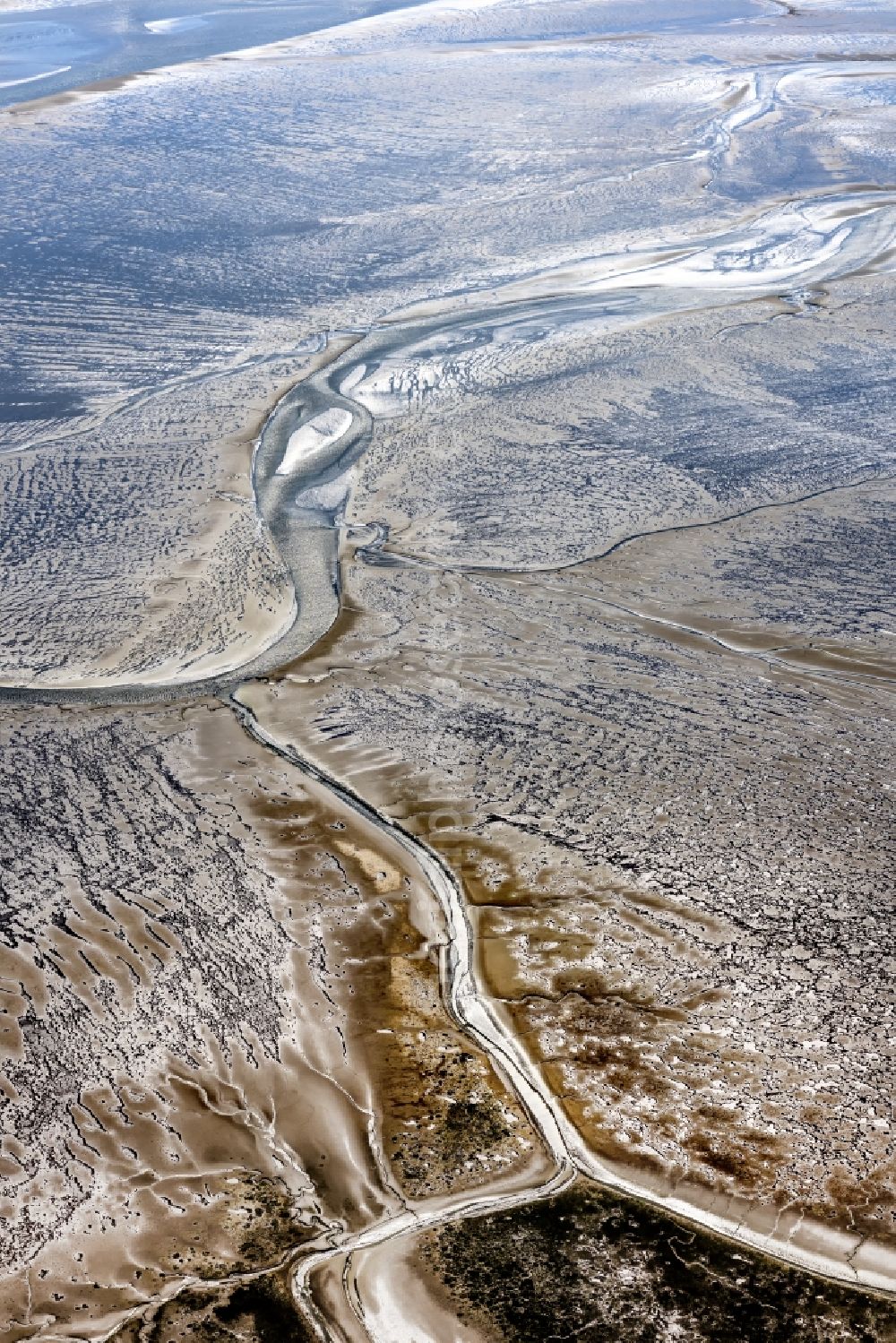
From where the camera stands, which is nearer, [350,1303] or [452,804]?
[350,1303]

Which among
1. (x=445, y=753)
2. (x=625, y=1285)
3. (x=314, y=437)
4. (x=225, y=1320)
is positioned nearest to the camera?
(x=225, y=1320)

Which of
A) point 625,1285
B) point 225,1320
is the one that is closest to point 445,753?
point 625,1285

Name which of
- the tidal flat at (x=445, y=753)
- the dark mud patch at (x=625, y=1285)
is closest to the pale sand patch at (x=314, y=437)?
the tidal flat at (x=445, y=753)

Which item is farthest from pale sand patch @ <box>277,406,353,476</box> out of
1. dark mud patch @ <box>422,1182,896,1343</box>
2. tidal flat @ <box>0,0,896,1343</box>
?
dark mud patch @ <box>422,1182,896,1343</box>

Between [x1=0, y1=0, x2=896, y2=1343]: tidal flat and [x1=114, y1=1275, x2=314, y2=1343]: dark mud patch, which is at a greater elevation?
[x1=0, y1=0, x2=896, y2=1343]: tidal flat

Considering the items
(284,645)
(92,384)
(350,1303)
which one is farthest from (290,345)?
(350,1303)

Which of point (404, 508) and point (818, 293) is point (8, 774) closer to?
point (404, 508)

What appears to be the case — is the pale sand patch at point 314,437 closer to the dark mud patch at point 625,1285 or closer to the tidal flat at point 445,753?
the tidal flat at point 445,753

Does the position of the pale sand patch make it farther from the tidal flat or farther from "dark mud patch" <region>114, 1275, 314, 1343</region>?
"dark mud patch" <region>114, 1275, 314, 1343</region>

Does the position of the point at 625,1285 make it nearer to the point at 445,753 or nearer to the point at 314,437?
the point at 445,753
